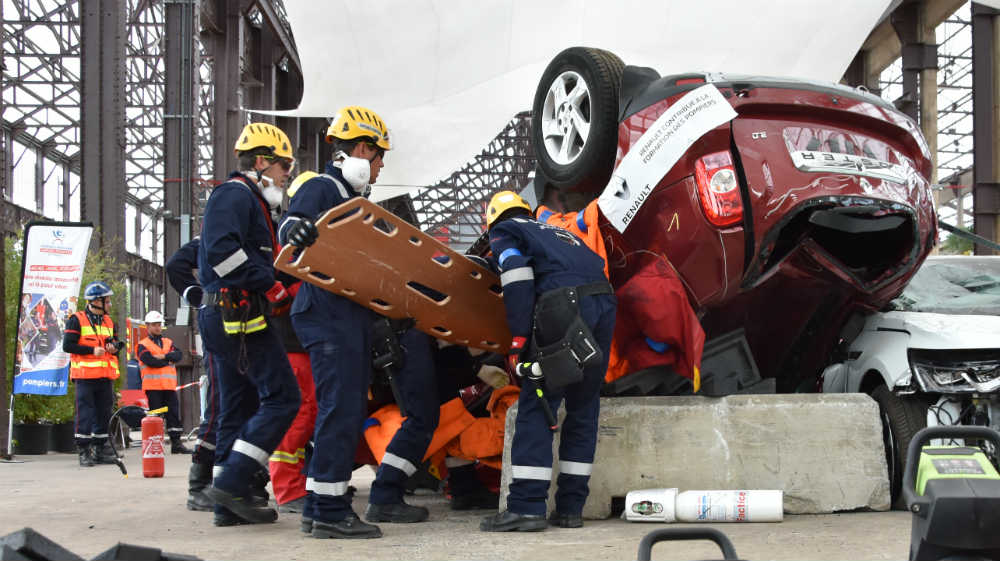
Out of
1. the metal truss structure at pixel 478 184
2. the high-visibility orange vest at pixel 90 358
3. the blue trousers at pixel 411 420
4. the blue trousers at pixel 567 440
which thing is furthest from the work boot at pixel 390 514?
the metal truss structure at pixel 478 184

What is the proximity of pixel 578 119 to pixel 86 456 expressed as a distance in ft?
23.8

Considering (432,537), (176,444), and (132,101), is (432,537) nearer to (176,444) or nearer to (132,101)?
(176,444)

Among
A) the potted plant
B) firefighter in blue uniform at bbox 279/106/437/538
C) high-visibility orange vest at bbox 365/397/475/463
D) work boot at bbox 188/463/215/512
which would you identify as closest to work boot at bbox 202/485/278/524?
firefighter in blue uniform at bbox 279/106/437/538

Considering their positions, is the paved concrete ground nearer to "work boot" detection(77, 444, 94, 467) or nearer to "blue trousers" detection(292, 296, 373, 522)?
"blue trousers" detection(292, 296, 373, 522)

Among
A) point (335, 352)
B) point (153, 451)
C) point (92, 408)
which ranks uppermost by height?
point (335, 352)

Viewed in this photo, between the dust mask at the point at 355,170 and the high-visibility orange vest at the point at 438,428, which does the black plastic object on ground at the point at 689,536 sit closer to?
the dust mask at the point at 355,170

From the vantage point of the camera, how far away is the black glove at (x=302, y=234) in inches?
176

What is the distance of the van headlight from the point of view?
16.5 ft

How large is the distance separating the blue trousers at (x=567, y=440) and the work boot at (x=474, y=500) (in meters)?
1.23

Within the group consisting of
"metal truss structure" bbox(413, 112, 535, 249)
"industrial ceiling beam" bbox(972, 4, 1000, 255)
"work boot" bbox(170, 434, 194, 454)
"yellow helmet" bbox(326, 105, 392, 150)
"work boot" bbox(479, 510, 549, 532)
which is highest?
"metal truss structure" bbox(413, 112, 535, 249)

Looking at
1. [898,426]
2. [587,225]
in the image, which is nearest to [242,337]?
[587,225]

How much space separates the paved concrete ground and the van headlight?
0.70 m

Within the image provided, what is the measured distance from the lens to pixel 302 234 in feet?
14.6

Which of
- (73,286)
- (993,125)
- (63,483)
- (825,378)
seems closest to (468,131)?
(73,286)
